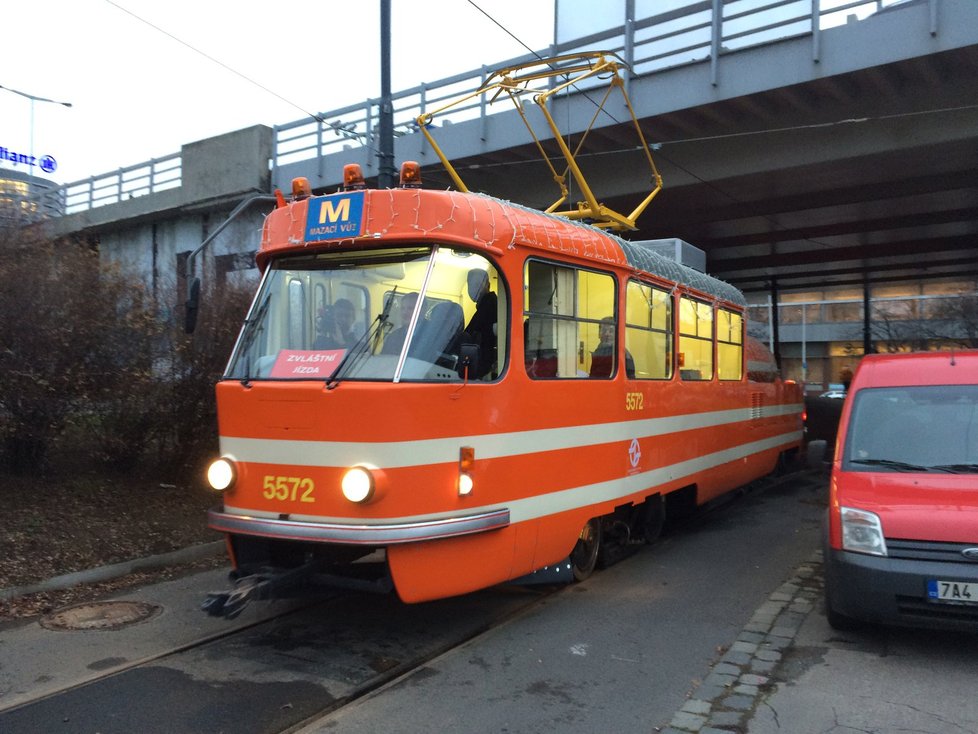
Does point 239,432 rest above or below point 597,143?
below

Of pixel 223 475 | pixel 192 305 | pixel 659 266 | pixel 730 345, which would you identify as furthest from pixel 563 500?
pixel 730 345

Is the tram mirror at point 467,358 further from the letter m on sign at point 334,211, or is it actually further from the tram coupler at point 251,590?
the tram coupler at point 251,590

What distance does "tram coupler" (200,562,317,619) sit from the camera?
4840 millimetres

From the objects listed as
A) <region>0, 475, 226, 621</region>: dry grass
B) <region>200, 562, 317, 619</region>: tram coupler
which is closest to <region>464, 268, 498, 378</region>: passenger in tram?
<region>200, 562, 317, 619</region>: tram coupler

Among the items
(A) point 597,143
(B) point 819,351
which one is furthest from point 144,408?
(B) point 819,351

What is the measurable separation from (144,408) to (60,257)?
5.92ft

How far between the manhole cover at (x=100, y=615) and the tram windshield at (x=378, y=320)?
2071 millimetres

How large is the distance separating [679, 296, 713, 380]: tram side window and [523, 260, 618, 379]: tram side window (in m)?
1.94

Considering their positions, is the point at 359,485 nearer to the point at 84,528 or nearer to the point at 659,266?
the point at 84,528

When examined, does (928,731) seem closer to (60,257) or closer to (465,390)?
(465,390)

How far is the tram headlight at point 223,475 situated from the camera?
541 cm

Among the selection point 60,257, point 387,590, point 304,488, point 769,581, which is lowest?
point 769,581

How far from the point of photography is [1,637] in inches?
218

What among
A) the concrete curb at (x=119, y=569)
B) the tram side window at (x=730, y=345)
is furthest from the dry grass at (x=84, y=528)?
the tram side window at (x=730, y=345)
